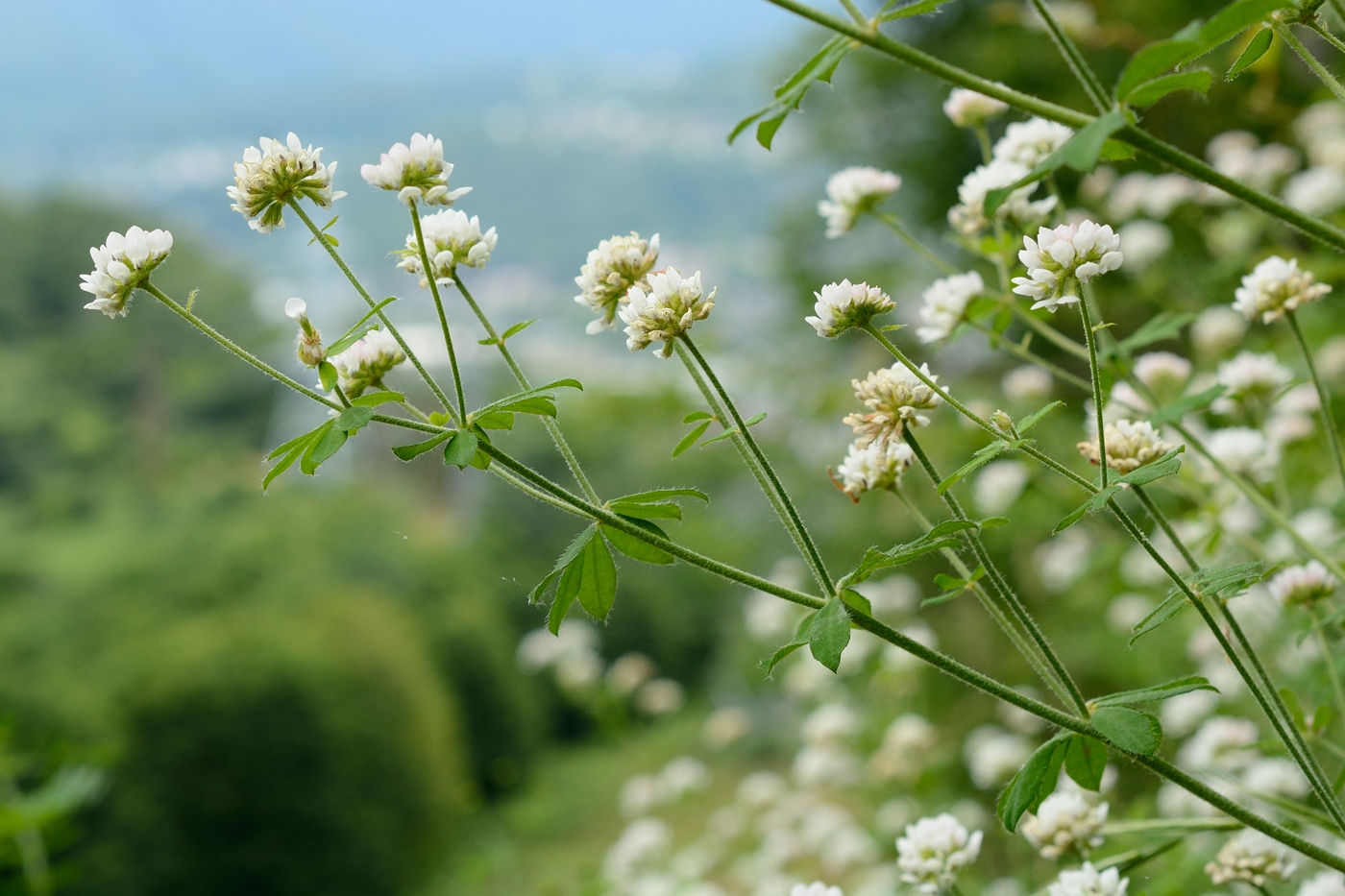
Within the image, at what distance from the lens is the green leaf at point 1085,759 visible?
0.66m

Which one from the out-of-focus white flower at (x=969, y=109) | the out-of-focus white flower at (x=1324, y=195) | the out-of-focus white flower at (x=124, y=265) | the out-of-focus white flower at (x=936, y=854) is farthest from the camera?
the out-of-focus white flower at (x=1324, y=195)

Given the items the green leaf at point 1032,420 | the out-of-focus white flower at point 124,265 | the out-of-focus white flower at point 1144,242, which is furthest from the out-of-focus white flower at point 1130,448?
the out-of-focus white flower at point 1144,242

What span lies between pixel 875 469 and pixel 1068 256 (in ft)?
0.88

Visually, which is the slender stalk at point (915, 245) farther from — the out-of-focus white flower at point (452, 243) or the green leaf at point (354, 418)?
the green leaf at point (354, 418)

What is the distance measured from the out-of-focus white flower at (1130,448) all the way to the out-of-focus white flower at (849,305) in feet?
0.70

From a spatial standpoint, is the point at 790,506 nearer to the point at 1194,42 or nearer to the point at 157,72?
the point at 1194,42

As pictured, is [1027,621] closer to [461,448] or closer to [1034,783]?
[1034,783]

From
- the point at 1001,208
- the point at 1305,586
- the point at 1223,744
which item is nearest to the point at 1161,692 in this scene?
the point at 1305,586

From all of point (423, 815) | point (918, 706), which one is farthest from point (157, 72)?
point (918, 706)

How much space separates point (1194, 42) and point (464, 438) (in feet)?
1.64

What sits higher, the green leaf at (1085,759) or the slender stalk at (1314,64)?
the slender stalk at (1314,64)

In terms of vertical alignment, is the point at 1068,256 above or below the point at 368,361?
below

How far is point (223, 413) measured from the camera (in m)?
14.6

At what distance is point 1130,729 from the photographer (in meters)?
0.63
